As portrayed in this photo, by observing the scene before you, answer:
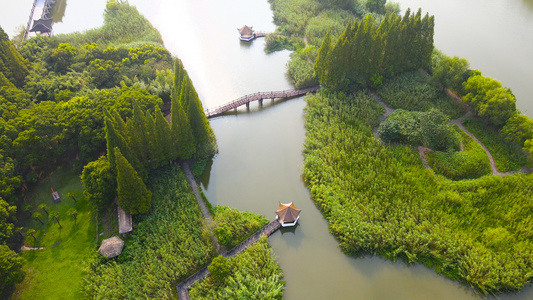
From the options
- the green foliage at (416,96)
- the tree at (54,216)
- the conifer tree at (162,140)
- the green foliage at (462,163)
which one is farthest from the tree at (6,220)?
the green foliage at (416,96)

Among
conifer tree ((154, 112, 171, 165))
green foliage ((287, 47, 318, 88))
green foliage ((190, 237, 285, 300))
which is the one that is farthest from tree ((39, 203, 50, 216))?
green foliage ((287, 47, 318, 88))

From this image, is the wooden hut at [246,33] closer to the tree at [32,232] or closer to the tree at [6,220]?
the tree at [6,220]

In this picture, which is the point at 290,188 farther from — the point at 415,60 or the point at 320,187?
the point at 415,60

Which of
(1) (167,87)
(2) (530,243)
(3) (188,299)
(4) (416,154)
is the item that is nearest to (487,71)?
(4) (416,154)

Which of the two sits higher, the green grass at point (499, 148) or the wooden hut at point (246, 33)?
the wooden hut at point (246, 33)

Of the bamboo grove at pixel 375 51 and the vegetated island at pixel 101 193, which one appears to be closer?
the vegetated island at pixel 101 193
